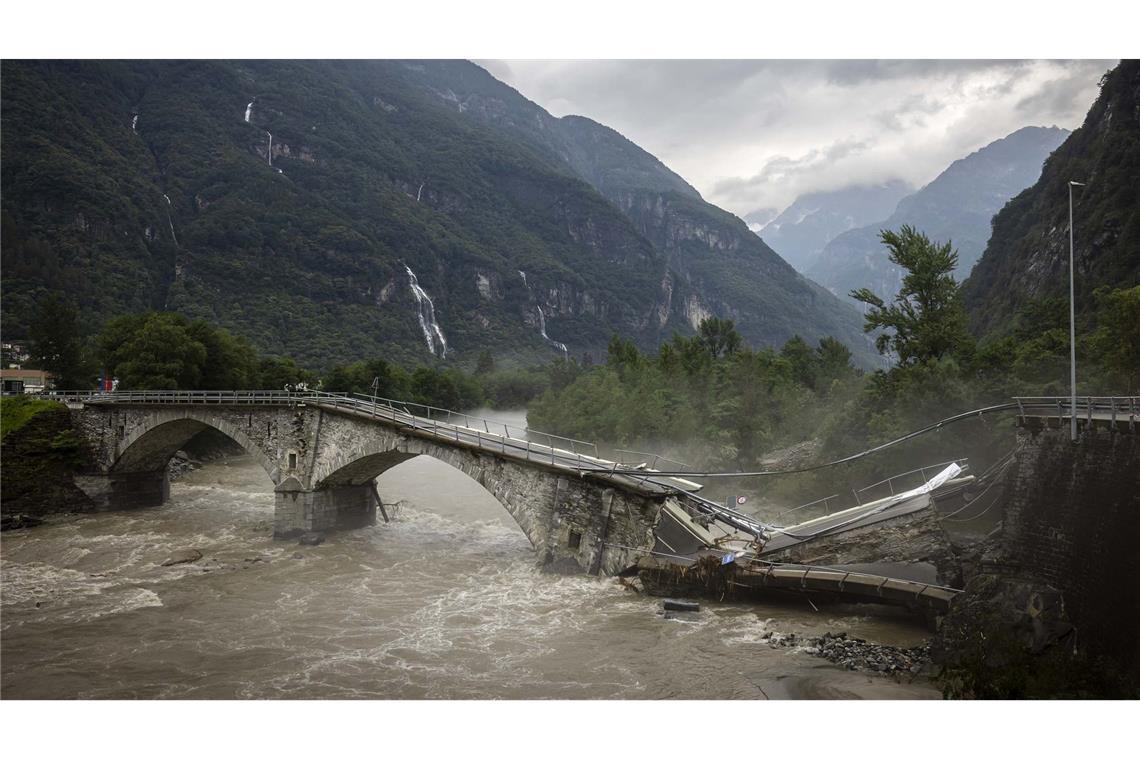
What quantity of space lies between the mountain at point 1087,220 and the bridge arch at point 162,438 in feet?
166

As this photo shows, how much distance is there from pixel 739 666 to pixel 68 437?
42098 millimetres

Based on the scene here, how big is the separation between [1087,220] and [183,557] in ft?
197

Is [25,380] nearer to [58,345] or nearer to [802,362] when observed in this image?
[58,345]

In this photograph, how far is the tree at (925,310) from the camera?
35531mm

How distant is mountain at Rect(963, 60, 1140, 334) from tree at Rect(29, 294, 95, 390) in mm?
75995

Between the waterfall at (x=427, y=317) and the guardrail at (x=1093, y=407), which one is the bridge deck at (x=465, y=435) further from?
the waterfall at (x=427, y=317)

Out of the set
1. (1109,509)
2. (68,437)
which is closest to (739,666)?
(1109,509)

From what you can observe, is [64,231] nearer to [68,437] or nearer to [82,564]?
[68,437]

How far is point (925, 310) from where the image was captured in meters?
36.6

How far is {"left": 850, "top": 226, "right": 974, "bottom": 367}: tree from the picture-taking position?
3553 cm

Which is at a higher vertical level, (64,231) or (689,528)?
(64,231)

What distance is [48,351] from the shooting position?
2297 inches

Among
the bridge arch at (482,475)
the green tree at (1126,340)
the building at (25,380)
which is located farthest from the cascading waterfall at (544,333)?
the green tree at (1126,340)

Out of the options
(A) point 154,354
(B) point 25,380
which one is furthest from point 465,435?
(B) point 25,380
